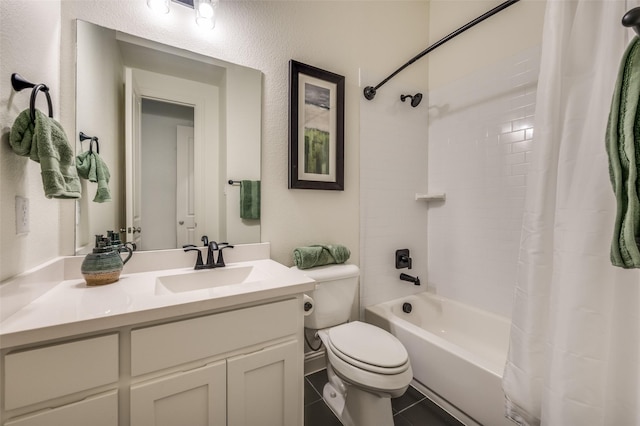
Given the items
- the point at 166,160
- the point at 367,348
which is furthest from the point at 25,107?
the point at 367,348

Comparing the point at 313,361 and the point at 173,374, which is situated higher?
the point at 173,374

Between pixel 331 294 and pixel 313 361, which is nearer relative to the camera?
pixel 331 294

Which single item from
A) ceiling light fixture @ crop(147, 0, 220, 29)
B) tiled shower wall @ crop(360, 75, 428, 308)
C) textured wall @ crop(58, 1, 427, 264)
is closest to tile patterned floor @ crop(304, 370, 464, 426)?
tiled shower wall @ crop(360, 75, 428, 308)

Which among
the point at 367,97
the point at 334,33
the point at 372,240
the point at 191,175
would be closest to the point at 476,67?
the point at 367,97

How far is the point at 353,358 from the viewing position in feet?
3.84

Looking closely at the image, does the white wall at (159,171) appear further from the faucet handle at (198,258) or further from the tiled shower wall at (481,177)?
the tiled shower wall at (481,177)

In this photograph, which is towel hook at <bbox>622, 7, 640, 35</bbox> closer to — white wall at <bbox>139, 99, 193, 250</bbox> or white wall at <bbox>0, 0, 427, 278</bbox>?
white wall at <bbox>0, 0, 427, 278</bbox>

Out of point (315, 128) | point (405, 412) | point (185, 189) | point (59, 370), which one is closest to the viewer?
point (59, 370)

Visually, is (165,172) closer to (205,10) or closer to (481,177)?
(205,10)

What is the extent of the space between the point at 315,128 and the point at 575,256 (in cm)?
137

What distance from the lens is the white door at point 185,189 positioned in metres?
1.32

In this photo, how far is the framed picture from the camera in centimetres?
159

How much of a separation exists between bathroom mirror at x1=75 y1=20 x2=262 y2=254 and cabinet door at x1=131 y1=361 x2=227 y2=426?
2.16 feet

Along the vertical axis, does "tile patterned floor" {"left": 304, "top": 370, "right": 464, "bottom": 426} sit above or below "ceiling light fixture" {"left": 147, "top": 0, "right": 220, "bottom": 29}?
below
